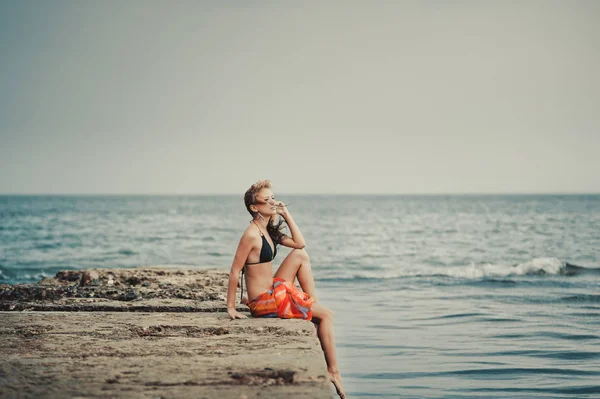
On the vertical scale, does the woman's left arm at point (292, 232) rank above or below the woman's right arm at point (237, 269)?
above

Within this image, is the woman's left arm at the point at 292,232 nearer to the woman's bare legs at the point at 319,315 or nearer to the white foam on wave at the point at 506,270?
the woman's bare legs at the point at 319,315

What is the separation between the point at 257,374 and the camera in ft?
11.4

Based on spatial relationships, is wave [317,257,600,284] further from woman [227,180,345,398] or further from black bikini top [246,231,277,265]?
black bikini top [246,231,277,265]

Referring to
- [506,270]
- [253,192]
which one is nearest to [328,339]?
[253,192]

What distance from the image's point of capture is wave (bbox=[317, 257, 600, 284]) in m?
16.2

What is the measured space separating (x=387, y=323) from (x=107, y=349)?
565 centimetres

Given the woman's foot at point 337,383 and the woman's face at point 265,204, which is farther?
the woman's face at point 265,204

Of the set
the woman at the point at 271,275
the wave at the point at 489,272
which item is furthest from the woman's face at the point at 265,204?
the wave at the point at 489,272

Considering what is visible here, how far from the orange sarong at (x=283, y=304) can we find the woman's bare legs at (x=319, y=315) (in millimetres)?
121

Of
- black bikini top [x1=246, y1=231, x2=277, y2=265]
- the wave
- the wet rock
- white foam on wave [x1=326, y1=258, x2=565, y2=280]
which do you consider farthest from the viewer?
white foam on wave [x1=326, y1=258, x2=565, y2=280]

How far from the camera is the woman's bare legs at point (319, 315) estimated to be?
16.5ft

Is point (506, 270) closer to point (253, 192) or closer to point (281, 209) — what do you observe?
point (281, 209)

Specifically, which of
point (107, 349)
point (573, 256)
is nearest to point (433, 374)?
point (107, 349)

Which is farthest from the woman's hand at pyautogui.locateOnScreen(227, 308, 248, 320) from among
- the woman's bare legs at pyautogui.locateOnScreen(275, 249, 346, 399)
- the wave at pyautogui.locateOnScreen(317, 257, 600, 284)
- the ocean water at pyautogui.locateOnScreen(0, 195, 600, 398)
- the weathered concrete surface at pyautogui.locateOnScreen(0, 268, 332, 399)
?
the wave at pyautogui.locateOnScreen(317, 257, 600, 284)
